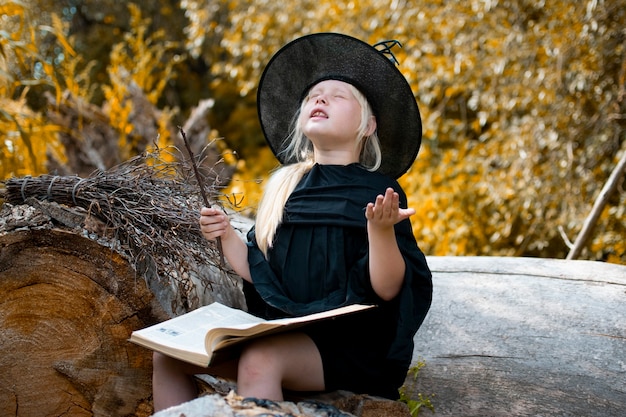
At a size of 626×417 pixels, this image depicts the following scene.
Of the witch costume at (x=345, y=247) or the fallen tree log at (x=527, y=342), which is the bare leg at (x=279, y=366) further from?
the fallen tree log at (x=527, y=342)

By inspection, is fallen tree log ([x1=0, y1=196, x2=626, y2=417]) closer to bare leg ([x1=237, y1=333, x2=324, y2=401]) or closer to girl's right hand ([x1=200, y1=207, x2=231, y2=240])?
girl's right hand ([x1=200, y1=207, x2=231, y2=240])

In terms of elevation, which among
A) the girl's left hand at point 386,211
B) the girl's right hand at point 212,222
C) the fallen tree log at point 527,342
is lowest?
the fallen tree log at point 527,342

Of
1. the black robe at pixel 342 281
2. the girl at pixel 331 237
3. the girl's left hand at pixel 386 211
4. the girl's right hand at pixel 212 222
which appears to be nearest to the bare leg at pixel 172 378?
the girl at pixel 331 237

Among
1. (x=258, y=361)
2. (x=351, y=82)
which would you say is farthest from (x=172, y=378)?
(x=351, y=82)

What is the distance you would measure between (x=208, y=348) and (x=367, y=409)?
0.65 metres

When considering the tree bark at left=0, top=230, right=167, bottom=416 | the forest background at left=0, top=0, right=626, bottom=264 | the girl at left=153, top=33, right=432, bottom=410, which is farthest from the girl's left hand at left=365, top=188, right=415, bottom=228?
the forest background at left=0, top=0, right=626, bottom=264

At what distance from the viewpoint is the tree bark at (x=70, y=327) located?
7.00ft

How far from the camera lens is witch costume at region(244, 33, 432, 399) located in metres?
2.16

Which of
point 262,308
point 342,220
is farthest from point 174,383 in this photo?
point 342,220

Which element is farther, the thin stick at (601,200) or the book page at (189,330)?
the thin stick at (601,200)

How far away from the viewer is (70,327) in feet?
7.13

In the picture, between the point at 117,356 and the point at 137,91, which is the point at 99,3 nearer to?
the point at 137,91

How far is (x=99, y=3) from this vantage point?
1088 cm

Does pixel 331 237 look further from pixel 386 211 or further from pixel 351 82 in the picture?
pixel 351 82
